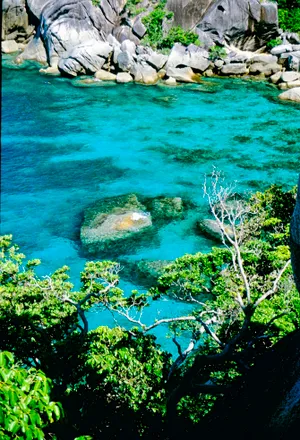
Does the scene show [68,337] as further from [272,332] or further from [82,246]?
[82,246]

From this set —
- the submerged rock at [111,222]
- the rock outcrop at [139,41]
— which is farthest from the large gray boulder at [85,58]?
the submerged rock at [111,222]

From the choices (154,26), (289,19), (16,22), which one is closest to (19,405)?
(154,26)

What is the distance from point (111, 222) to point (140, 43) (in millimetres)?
23304

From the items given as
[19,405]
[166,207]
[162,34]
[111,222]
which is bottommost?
[111,222]

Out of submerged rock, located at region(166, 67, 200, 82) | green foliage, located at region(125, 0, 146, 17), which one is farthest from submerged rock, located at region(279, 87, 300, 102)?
green foliage, located at region(125, 0, 146, 17)

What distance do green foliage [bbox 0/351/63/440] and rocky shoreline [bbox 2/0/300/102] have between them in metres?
32.6

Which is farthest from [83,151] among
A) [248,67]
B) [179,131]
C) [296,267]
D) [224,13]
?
[296,267]

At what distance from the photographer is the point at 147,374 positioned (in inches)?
370

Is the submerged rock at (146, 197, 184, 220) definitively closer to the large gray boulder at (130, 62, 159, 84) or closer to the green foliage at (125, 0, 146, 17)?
the large gray boulder at (130, 62, 159, 84)

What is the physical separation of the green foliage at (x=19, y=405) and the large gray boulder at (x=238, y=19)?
37.7 m

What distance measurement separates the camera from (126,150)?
87.8 ft

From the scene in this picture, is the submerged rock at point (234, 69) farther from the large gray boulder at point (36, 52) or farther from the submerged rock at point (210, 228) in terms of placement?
the submerged rock at point (210, 228)

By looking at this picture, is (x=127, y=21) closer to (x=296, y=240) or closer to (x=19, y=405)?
(x=296, y=240)

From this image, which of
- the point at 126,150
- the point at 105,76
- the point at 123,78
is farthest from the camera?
the point at 105,76
